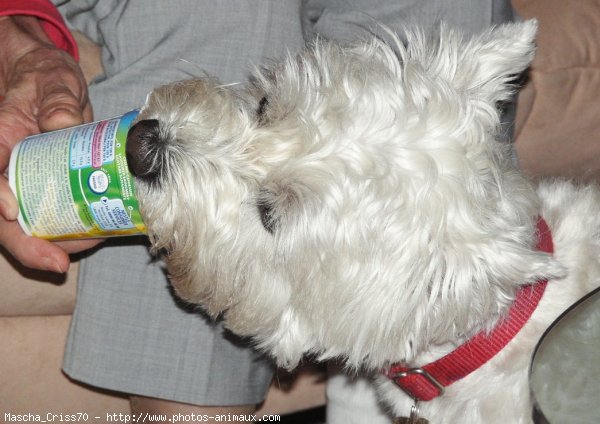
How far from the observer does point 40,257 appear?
200cm

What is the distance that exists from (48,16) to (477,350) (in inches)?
74.7

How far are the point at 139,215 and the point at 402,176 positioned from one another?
2.48ft

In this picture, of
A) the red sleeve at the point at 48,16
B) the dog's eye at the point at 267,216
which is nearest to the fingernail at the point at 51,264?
the dog's eye at the point at 267,216

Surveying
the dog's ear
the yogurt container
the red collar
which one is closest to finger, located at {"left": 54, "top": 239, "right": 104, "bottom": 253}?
the yogurt container

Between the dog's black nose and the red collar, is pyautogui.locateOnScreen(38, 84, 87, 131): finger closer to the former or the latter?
the dog's black nose

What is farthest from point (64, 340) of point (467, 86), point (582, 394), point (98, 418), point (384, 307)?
point (582, 394)

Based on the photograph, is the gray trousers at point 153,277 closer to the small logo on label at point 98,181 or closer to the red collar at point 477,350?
the small logo on label at point 98,181

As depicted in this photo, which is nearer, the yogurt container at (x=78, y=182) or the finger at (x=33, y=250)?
the yogurt container at (x=78, y=182)

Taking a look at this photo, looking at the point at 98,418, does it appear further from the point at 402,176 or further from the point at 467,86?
the point at 467,86

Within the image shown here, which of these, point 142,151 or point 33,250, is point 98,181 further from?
point 33,250

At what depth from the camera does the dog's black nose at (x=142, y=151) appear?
1.82m

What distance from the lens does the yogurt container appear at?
5.87ft

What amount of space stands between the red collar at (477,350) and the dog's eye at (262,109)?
0.89m

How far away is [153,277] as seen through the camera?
2439mm
